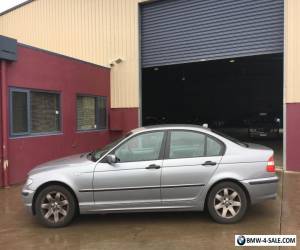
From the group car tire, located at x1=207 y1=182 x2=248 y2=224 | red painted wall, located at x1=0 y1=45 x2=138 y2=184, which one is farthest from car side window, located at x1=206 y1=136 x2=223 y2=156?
red painted wall, located at x1=0 y1=45 x2=138 y2=184

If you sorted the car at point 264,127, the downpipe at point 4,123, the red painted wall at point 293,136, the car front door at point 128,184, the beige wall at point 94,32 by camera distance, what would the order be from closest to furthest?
1. the car front door at point 128,184
2. the downpipe at point 4,123
3. the red painted wall at point 293,136
4. the beige wall at point 94,32
5. the car at point 264,127

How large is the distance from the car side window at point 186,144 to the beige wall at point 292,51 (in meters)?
5.38

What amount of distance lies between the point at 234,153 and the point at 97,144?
328 inches

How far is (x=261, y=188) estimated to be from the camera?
588 centimetres

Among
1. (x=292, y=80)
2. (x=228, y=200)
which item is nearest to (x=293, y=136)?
(x=292, y=80)

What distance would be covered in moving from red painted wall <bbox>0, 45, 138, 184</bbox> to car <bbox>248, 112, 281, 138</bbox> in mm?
7782

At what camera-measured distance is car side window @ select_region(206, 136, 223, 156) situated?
601cm

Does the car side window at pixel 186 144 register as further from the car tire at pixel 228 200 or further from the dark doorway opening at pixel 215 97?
the dark doorway opening at pixel 215 97

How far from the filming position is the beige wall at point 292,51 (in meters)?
10.3

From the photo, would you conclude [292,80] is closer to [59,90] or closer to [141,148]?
[141,148]

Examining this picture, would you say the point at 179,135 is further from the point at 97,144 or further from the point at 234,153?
the point at 97,144

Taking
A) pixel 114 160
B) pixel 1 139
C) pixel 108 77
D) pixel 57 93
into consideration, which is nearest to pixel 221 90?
pixel 108 77

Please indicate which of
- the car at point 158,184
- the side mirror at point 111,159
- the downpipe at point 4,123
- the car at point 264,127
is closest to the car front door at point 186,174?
the car at point 158,184

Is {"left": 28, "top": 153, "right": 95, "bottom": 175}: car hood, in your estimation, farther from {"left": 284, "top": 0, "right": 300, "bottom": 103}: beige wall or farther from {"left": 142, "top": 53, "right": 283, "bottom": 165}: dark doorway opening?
{"left": 142, "top": 53, "right": 283, "bottom": 165}: dark doorway opening
